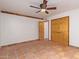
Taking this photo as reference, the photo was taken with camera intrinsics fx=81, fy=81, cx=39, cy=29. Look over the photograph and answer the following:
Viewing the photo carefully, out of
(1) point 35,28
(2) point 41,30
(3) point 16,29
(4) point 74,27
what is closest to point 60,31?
(4) point 74,27

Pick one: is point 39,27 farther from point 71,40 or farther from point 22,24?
point 71,40

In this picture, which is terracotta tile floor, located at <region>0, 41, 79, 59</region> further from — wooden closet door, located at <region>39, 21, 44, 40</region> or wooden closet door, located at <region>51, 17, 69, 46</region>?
wooden closet door, located at <region>39, 21, 44, 40</region>

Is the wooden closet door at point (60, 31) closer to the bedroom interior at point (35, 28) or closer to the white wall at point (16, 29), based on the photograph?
the bedroom interior at point (35, 28)

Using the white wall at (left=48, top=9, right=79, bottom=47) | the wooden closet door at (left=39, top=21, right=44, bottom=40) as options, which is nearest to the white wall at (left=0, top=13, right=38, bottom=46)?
the wooden closet door at (left=39, top=21, right=44, bottom=40)

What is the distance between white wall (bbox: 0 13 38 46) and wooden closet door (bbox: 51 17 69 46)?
1719 millimetres

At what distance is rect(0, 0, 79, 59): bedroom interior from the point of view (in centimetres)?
395

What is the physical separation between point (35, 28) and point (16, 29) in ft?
7.17

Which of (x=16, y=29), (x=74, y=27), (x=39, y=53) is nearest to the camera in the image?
(x=39, y=53)

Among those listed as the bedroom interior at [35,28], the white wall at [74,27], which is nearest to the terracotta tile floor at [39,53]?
the bedroom interior at [35,28]

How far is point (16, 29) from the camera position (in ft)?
18.7

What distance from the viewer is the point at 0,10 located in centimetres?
466

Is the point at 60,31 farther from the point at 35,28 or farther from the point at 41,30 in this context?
the point at 41,30

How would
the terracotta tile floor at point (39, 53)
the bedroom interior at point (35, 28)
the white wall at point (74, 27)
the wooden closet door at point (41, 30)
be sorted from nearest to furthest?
1. the terracotta tile floor at point (39, 53)
2. the bedroom interior at point (35, 28)
3. the white wall at point (74, 27)
4. the wooden closet door at point (41, 30)

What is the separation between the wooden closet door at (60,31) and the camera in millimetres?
5359
